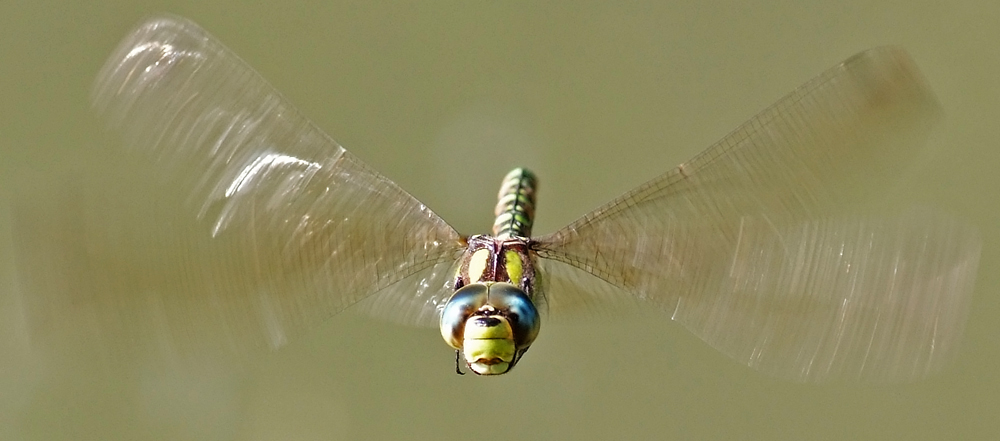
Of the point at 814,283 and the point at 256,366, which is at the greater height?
the point at 814,283

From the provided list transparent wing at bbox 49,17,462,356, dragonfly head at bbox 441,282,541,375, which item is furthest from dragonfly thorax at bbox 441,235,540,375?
transparent wing at bbox 49,17,462,356

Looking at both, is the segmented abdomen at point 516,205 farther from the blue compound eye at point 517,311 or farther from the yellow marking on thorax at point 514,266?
the blue compound eye at point 517,311

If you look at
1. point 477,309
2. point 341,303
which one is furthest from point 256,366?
point 477,309

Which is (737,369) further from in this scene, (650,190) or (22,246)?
(22,246)

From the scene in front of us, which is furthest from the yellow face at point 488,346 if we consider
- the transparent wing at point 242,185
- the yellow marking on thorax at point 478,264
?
the transparent wing at point 242,185

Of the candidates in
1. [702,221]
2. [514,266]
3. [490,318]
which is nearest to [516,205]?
[514,266]

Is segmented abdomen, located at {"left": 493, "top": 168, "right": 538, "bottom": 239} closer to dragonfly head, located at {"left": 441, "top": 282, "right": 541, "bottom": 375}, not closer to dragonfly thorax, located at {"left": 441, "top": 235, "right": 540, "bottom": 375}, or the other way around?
dragonfly thorax, located at {"left": 441, "top": 235, "right": 540, "bottom": 375}
